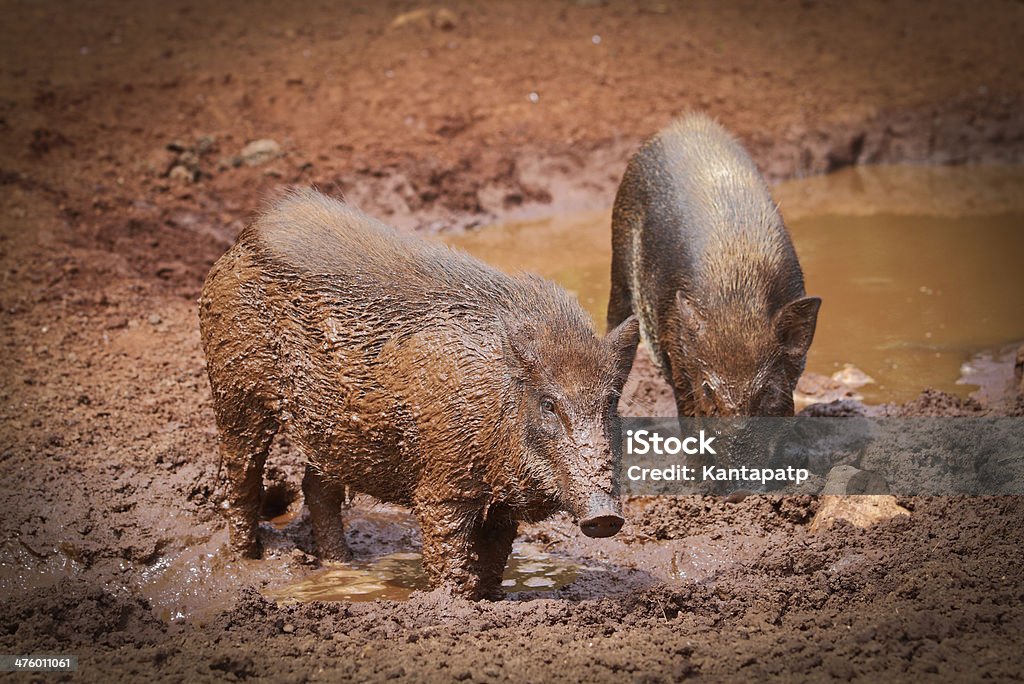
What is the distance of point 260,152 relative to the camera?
13539 millimetres

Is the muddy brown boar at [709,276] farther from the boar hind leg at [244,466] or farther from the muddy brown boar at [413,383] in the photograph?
the boar hind leg at [244,466]

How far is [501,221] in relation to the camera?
13.5m

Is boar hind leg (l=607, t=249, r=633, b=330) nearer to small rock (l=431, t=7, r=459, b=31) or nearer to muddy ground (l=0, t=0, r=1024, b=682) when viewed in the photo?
muddy ground (l=0, t=0, r=1024, b=682)

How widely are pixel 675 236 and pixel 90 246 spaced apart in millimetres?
5597

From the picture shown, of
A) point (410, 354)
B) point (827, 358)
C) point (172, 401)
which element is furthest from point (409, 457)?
point (827, 358)

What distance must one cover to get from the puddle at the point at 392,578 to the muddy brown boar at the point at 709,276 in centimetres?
134

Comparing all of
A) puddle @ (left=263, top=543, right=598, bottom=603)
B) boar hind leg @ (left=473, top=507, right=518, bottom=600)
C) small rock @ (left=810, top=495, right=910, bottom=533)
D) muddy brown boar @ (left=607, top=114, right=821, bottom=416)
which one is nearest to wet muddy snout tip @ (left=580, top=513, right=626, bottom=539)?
boar hind leg @ (left=473, top=507, right=518, bottom=600)

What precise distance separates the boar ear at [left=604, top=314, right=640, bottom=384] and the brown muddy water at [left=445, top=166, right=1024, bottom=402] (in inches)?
148

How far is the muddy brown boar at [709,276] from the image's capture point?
7184mm

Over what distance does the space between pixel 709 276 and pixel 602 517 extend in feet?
10.0

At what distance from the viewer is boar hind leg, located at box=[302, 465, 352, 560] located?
21.8 feet

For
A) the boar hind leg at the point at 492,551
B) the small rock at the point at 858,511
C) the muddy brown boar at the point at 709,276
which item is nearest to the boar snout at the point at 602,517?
the boar hind leg at the point at 492,551

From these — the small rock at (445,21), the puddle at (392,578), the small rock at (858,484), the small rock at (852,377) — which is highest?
the small rock at (445,21)

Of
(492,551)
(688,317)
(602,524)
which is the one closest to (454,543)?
(492,551)
